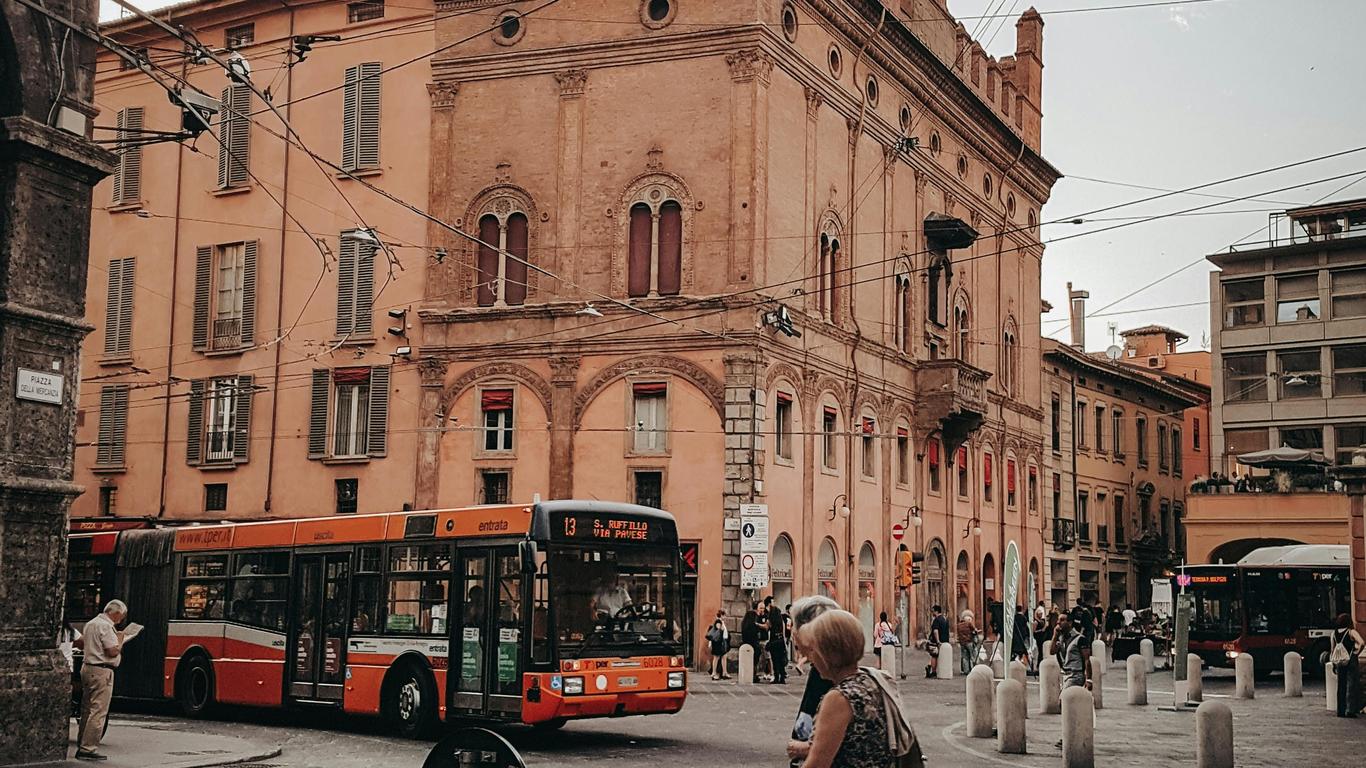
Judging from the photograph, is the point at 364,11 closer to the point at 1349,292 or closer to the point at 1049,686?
the point at 1049,686

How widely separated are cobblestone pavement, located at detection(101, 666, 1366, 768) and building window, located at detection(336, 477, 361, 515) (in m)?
14.3

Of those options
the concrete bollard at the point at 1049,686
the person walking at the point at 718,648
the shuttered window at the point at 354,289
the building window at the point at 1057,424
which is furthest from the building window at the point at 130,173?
the building window at the point at 1057,424

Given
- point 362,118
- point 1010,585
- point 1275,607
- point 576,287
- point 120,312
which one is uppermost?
point 362,118

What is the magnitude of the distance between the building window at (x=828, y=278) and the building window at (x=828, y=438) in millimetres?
2299

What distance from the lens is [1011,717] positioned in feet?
58.0

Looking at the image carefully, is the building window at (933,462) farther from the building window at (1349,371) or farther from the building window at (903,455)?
the building window at (1349,371)

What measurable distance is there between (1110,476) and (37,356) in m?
54.5

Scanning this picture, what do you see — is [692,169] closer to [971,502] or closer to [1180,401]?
[971,502]

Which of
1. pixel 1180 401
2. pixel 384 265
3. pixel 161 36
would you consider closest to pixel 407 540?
pixel 384 265

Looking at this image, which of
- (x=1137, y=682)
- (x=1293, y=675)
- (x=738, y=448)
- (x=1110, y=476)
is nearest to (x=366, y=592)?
(x=1137, y=682)

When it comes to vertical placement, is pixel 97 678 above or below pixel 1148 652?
above

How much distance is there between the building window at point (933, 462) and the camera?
4406cm

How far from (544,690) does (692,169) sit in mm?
19914

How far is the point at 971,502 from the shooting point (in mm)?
47562
